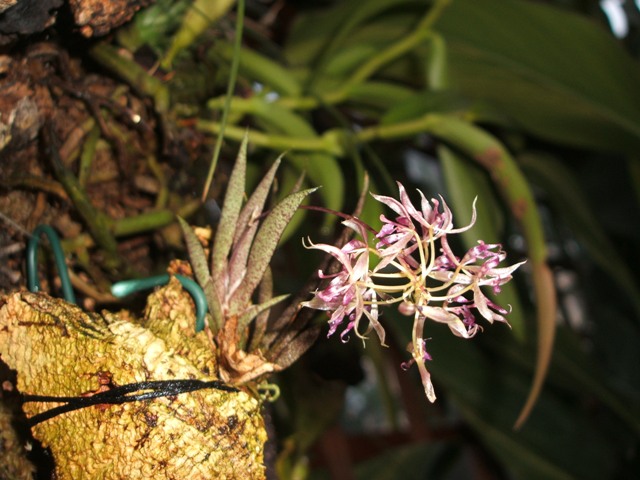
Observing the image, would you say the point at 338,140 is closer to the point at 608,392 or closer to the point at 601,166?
the point at 608,392

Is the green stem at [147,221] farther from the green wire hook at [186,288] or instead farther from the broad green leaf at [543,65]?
the broad green leaf at [543,65]

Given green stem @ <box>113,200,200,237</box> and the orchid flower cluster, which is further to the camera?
green stem @ <box>113,200,200,237</box>

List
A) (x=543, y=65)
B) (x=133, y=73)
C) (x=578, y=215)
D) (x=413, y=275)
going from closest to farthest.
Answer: (x=413, y=275), (x=133, y=73), (x=543, y=65), (x=578, y=215)

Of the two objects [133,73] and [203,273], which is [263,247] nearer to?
[203,273]


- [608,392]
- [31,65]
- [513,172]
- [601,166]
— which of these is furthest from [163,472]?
[601,166]

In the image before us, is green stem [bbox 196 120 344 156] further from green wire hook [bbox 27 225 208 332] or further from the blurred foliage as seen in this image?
green wire hook [bbox 27 225 208 332]

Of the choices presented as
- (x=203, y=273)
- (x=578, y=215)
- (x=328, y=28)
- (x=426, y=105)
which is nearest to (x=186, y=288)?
(x=203, y=273)

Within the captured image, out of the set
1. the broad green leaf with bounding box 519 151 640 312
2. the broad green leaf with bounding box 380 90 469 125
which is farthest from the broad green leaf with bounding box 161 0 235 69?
the broad green leaf with bounding box 519 151 640 312
